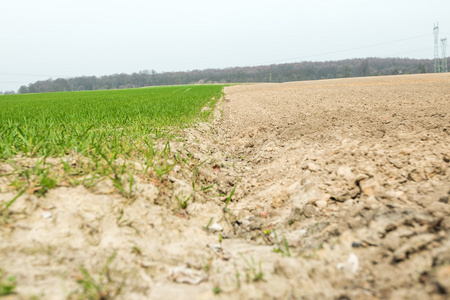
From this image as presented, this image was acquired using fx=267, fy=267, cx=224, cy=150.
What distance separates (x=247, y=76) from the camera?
133875 millimetres

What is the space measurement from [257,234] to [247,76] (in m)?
137

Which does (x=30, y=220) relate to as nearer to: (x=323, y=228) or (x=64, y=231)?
(x=64, y=231)

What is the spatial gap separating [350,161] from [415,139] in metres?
1.17

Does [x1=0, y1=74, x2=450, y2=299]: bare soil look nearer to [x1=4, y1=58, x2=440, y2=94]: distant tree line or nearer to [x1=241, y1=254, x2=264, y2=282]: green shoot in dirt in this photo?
[x1=241, y1=254, x2=264, y2=282]: green shoot in dirt

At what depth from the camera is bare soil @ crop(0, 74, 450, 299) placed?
1717mm

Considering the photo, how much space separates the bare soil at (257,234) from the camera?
1.72 m

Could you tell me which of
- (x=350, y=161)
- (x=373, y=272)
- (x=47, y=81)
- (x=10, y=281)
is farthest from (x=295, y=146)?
(x=47, y=81)

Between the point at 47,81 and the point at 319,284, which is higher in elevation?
the point at 47,81

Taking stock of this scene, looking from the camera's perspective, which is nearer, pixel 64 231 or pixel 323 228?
pixel 64 231

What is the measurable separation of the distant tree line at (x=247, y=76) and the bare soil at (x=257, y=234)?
111800 millimetres

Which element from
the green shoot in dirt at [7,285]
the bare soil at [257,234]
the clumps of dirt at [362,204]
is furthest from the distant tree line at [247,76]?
the green shoot in dirt at [7,285]

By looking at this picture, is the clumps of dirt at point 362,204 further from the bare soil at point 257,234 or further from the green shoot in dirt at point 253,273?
the green shoot in dirt at point 253,273

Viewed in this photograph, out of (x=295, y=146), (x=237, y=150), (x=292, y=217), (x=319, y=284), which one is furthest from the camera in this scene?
(x=237, y=150)

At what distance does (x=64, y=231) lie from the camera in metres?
2.14
